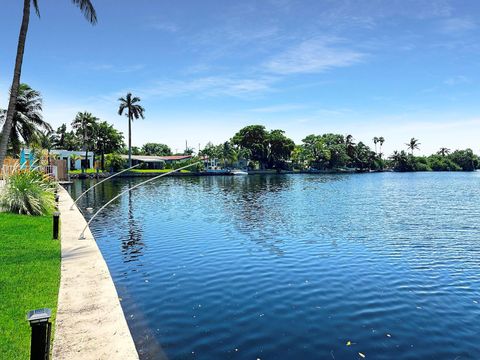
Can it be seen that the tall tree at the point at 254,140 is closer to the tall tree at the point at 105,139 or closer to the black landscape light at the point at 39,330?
the tall tree at the point at 105,139

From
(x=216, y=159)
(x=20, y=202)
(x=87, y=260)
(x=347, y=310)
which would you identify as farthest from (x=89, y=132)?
(x=347, y=310)

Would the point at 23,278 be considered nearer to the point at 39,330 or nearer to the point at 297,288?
the point at 39,330

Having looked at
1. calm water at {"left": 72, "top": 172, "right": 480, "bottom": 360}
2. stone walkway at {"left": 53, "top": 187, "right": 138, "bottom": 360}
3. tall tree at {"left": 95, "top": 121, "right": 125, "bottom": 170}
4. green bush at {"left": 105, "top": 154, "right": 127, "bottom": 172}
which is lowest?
calm water at {"left": 72, "top": 172, "right": 480, "bottom": 360}

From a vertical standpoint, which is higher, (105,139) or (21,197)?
(105,139)

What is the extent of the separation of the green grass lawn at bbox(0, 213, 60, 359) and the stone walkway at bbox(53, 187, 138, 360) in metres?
0.34

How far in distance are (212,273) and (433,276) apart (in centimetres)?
754

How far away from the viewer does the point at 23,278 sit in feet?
31.4

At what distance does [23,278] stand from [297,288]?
7.59 m

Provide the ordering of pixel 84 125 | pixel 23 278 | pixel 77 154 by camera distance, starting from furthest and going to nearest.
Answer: pixel 77 154 < pixel 84 125 < pixel 23 278

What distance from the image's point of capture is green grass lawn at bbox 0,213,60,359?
6.45m

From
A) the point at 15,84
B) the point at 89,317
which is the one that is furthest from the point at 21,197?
the point at 89,317

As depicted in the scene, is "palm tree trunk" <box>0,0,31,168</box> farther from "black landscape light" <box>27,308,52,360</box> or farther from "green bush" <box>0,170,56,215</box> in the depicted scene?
"black landscape light" <box>27,308,52,360</box>

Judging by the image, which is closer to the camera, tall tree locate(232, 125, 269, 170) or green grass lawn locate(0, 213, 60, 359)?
green grass lawn locate(0, 213, 60, 359)

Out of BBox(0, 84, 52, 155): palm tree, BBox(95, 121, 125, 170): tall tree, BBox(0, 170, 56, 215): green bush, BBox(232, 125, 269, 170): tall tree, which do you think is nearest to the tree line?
BBox(232, 125, 269, 170): tall tree
